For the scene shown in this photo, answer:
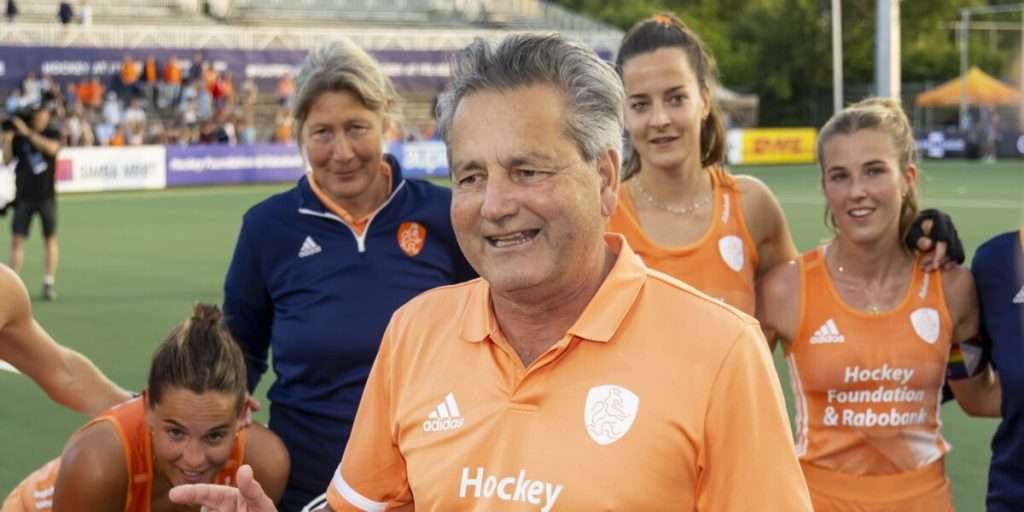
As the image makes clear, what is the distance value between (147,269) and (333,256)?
11640 millimetres

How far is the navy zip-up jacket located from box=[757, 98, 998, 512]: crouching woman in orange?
104 centimetres

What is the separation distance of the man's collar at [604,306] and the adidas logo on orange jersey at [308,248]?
1539 millimetres

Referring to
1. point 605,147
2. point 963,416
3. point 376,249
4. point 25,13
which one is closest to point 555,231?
point 605,147

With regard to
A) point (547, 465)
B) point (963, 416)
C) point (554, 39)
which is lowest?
point (963, 416)

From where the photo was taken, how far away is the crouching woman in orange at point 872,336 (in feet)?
12.5

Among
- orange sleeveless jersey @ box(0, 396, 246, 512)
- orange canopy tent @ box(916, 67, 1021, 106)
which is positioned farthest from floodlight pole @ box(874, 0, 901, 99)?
orange sleeveless jersey @ box(0, 396, 246, 512)

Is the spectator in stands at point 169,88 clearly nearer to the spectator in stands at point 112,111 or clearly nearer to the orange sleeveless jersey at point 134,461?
the spectator in stands at point 112,111

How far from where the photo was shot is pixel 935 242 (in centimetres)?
385

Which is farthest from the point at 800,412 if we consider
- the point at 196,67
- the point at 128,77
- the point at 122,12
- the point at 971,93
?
the point at 971,93

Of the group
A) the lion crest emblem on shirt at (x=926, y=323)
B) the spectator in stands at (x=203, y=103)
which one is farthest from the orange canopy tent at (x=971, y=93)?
the lion crest emblem on shirt at (x=926, y=323)

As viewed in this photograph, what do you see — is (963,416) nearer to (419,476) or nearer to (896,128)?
(896,128)

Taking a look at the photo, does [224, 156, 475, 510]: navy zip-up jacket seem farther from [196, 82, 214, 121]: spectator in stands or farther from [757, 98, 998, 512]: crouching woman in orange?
[196, 82, 214, 121]: spectator in stands

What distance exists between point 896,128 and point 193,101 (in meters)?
30.2

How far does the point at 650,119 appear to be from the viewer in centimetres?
423
